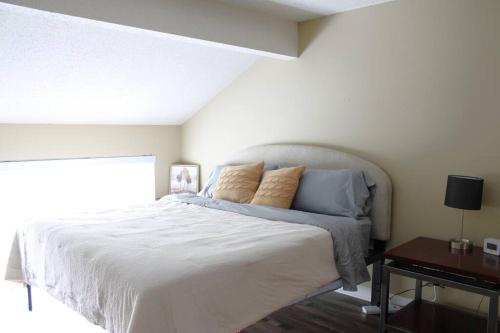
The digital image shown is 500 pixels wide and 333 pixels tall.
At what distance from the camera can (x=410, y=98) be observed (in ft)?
9.65

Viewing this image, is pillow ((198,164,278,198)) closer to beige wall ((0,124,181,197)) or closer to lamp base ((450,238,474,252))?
beige wall ((0,124,181,197))

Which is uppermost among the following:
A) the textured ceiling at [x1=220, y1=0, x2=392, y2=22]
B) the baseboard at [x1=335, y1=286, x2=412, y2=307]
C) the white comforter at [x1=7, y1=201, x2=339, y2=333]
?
the textured ceiling at [x1=220, y1=0, x2=392, y2=22]

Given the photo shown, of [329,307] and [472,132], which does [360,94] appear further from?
[329,307]

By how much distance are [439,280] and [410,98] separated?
132 centimetres

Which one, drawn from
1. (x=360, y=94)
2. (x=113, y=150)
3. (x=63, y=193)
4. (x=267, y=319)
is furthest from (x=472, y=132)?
(x=63, y=193)

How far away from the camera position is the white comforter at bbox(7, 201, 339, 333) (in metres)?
1.75

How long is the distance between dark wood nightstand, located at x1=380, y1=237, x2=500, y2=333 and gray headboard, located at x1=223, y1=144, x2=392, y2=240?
324mm

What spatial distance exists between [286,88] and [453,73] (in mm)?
1442

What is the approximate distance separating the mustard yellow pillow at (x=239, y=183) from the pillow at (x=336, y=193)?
0.42 metres

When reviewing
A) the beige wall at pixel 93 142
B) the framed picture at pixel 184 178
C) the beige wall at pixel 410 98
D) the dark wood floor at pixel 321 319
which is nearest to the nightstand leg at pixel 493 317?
the beige wall at pixel 410 98

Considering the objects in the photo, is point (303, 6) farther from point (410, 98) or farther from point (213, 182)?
point (213, 182)

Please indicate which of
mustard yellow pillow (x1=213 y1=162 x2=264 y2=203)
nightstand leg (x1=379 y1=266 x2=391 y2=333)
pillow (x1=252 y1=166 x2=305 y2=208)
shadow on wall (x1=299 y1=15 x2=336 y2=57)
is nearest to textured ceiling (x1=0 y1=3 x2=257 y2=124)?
shadow on wall (x1=299 y1=15 x2=336 y2=57)

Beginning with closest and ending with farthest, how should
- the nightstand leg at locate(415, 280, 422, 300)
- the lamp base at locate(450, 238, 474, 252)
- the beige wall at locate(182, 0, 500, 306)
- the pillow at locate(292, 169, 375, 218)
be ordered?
the lamp base at locate(450, 238, 474, 252) → the beige wall at locate(182, 0, 500, 306) → the nightstand leg at locate(415, 280, 422, 300) → the pillow at locate(292, 169, 375, 218)

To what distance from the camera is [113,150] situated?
13.8ft
